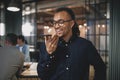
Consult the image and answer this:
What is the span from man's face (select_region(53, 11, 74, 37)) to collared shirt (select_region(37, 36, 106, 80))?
0.08 meters

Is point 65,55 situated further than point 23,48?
No

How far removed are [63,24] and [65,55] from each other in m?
0.22

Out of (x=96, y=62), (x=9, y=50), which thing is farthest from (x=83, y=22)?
(x=96, y=62)

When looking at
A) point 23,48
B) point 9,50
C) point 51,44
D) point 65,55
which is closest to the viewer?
point 51,44

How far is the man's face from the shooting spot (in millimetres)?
1558

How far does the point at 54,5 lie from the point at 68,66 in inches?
204

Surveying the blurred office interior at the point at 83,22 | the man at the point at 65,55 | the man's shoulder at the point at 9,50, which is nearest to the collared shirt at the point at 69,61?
the man at the point at 65,55

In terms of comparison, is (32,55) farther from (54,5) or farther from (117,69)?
(117,69)

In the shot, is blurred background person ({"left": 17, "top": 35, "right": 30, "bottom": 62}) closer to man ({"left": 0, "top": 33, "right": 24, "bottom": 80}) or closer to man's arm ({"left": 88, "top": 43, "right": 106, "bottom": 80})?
man ({"left": 0, "top": 33, "right": 24, "bottom": 80})

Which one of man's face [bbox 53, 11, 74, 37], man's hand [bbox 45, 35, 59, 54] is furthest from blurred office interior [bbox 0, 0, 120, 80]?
man's hand [bbox 45, 35, 59, 54]

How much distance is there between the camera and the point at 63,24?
157 cm

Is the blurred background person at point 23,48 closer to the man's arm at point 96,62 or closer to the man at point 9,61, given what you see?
the man at point 9,61

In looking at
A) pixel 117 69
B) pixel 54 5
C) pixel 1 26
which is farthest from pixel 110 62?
pixel 1 26

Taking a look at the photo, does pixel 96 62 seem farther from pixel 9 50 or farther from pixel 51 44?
pixel 9 50
